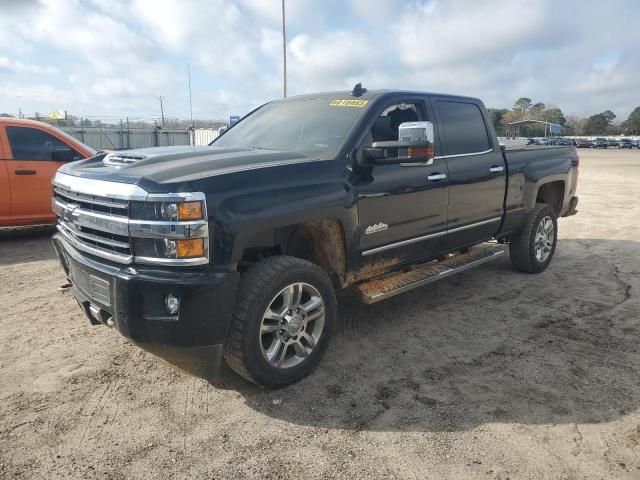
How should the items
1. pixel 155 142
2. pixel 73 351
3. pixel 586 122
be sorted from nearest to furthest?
pixel 73 351 → pixel 155 142 → pixel 586 122

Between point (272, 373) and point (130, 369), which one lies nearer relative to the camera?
point (272, 373)

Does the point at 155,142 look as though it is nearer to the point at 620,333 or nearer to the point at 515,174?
the point at 515,174

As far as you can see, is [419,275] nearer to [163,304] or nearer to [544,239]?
[163,304]

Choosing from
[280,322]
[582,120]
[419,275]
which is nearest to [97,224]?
[280,322]

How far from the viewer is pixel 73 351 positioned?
12.6 ft

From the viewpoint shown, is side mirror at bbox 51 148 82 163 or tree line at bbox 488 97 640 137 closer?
side mirror at bbox 51 148 82 163

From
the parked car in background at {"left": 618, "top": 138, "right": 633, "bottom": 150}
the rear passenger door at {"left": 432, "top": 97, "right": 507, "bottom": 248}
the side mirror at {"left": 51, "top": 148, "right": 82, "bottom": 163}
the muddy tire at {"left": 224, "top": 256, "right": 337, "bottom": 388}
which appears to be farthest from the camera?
the parked car in background at {"left": 618, "top": 138, "right": 633, "bottom": 150}

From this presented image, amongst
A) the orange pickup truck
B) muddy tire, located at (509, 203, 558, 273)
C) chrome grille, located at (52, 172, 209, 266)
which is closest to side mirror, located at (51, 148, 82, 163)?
the orange pickup truck

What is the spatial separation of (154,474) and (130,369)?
1.19m

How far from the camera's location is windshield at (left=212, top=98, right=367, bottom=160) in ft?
12.6

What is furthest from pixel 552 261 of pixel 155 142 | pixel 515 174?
pixel 155 142

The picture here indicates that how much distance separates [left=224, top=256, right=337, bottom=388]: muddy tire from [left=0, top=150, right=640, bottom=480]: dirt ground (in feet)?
0.59

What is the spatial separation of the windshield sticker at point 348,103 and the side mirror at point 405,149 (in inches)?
21.4

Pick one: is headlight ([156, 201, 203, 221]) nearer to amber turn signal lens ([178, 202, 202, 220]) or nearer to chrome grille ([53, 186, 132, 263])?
amber turn signal lens ([178, 202, 202, 220])
